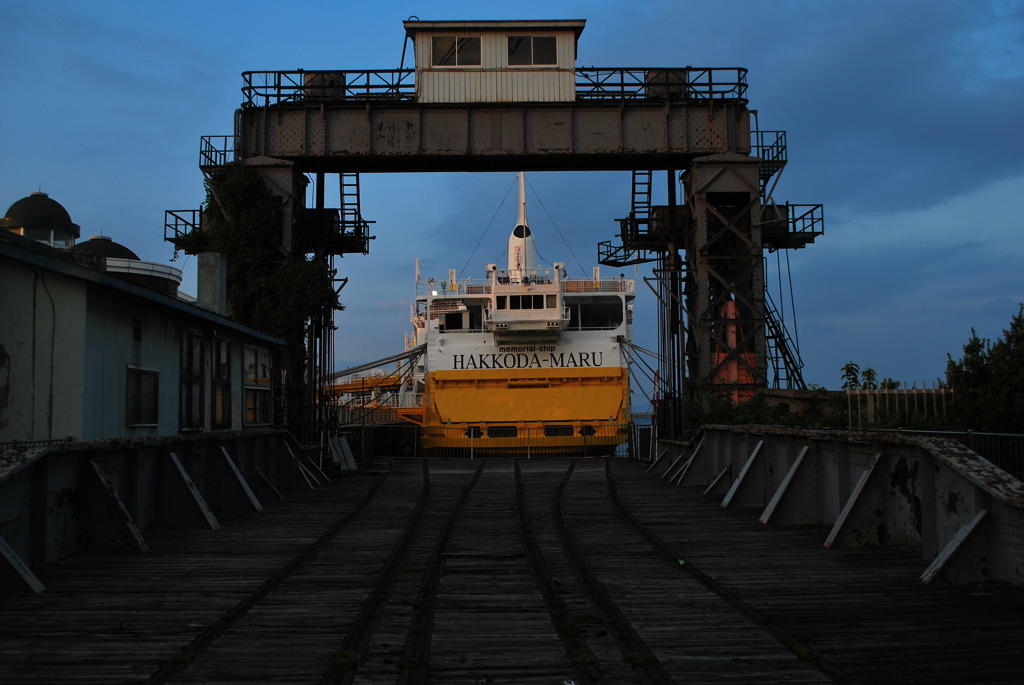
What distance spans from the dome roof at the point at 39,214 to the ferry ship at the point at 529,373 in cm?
1251

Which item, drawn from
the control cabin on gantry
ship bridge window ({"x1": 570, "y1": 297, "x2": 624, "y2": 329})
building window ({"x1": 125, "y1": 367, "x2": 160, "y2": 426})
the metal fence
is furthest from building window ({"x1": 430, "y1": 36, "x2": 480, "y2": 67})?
the metal fence

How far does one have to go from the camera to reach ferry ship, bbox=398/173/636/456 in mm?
30531

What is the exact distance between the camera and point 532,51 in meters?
24.2

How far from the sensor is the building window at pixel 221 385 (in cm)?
1711

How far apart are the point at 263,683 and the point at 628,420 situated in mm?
27283

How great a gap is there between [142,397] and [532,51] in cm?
1491

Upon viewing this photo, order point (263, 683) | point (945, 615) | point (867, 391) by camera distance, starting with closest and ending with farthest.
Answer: point (263, 683) → point (945, 615) → point (867, 391)

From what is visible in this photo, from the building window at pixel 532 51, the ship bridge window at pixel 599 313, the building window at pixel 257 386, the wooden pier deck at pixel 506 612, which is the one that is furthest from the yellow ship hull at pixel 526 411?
the wooden pier deck at pixel 506 612

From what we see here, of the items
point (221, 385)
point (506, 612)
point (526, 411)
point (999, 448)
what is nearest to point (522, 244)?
point (526, 411)

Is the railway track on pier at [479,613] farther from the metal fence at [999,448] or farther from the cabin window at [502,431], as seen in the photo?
the cabin window at [502,431]

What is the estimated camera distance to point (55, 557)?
8.25 meters

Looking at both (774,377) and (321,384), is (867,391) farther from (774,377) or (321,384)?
(321,384)

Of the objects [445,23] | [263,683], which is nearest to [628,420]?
[445,23]

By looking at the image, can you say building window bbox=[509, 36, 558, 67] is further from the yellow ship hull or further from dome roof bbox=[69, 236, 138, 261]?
dome roof bbox=[69, 236, 138, 261]
